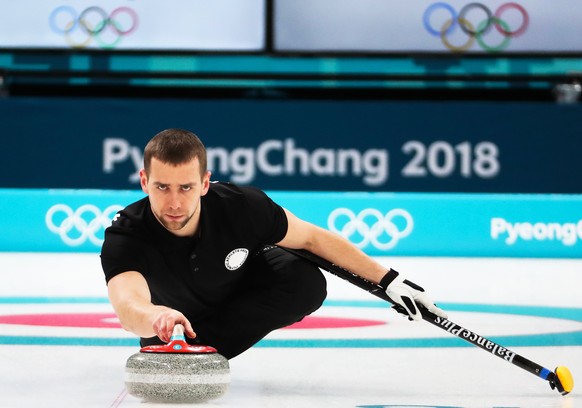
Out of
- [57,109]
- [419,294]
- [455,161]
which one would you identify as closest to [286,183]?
[455,161]

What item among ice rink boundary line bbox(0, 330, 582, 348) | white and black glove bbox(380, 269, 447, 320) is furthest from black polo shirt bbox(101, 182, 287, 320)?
ice rink boundary line bbox(0, 330, 582, 348)

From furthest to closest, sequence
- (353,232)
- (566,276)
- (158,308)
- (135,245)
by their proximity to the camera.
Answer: (353,232) < (566,276) < (135,245) < (158,308)

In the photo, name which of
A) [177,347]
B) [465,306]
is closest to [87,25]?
[465,306]

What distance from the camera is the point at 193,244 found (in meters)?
3.79

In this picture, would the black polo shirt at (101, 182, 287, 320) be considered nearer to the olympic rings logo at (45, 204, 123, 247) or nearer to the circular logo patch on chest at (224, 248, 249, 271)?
the circular logo patch on chest at (224, 248, 249, 271)

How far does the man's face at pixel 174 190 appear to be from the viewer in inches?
138

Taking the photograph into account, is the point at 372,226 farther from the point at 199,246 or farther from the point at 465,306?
the point at 199,246

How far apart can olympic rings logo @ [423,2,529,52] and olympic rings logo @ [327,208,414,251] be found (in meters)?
2.20

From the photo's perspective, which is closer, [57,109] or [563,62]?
[57,109]

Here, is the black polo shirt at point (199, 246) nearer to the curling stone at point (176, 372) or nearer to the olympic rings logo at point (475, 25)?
the curling stone at point (176, 372)

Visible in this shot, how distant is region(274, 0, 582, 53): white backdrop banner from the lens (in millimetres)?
10898

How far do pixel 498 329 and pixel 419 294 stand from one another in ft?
5.24

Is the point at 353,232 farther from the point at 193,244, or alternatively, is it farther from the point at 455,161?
the point at 193,244

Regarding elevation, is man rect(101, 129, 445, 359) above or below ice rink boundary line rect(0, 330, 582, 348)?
above
